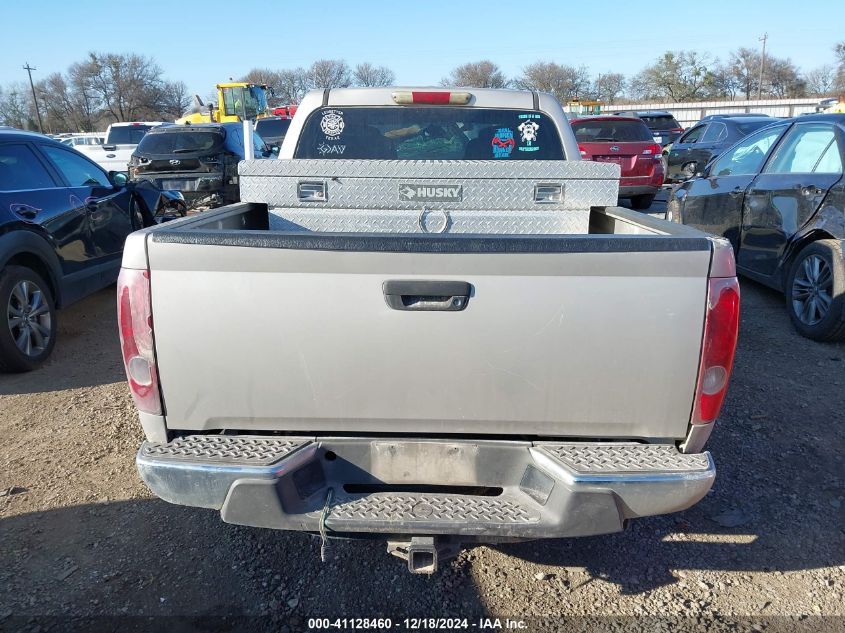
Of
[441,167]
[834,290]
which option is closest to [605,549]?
[441,167]

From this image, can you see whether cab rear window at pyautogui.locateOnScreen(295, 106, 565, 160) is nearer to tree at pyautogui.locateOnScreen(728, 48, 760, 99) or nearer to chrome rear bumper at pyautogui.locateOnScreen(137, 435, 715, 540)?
chrome rear bumper at pyautogui.locateOnScreen(137, 435, 715, 540)

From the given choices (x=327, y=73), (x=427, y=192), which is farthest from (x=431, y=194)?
(x=327, y=73)

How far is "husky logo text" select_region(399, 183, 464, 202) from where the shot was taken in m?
3.73

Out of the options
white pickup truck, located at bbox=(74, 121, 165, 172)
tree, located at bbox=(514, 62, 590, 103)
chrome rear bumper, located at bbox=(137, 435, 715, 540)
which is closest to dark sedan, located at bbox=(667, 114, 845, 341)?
chrome rear bumper, located at bbox=(137, 435, 715, 540)

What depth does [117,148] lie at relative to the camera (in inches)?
715

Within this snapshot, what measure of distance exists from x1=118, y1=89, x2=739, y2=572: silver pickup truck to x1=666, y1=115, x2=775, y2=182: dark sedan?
425 inches

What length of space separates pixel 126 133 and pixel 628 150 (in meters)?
15.5

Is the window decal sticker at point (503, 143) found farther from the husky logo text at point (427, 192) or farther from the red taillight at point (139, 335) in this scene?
the red taillight at point (139, 335)

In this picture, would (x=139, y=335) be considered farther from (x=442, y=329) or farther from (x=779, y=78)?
(x=779, y=78)

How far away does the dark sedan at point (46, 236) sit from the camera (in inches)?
197

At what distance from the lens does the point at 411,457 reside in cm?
234

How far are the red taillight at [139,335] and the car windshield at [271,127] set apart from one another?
786 inches

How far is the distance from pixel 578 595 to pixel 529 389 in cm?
112

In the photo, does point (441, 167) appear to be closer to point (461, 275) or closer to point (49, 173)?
point (461, 275)
